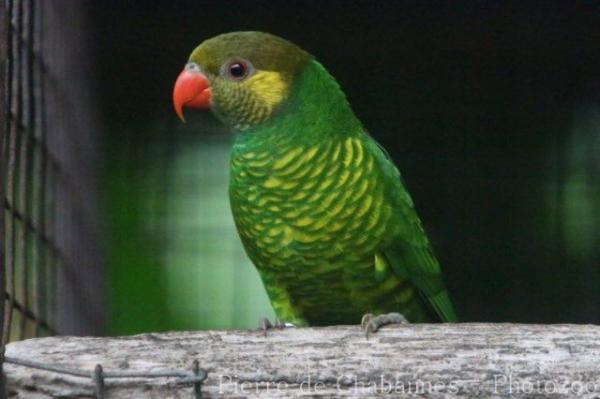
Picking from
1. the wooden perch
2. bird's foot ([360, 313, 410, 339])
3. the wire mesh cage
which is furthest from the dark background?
the wooden perch

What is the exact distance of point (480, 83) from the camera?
11.4 feet

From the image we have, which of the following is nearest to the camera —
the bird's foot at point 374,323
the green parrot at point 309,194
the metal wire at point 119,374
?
the metal wire at point 119,374

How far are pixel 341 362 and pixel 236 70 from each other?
3.35 feet

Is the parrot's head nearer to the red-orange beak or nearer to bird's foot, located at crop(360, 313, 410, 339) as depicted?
the red-orange beak

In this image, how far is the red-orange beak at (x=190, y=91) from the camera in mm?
2322

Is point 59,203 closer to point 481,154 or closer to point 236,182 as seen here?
point 236,182

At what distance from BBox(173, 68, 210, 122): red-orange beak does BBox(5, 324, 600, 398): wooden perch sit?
878 millimetres

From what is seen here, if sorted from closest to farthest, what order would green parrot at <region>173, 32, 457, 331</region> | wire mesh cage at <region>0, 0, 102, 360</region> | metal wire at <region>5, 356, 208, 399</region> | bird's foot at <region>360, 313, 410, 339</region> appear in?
metal wire at <region>5, 356, 208, 399</region> < bird's foot at <region>360, 313, 410, 339</region> < wire mesh cage at <region>0, 0, 102, 360</region> < green parrot at <region>173, 32, 457, 331</region>

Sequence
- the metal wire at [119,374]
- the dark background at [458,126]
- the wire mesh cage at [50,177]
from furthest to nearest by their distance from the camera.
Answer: the dark background at [458,126] → the wire mesh cage at [50,177] → the metal wire at [119,374]

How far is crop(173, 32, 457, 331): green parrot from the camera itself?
7.23 ft

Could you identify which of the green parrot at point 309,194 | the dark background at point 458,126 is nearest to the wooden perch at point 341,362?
the green parrot at point 309,194

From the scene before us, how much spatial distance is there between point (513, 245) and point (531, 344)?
6.39 feet

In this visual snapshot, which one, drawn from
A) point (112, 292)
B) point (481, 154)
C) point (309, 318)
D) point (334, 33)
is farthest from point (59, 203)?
point (481, 154)

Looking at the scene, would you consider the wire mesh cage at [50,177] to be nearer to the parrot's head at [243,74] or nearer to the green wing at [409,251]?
the parrot's head at [243,74]
